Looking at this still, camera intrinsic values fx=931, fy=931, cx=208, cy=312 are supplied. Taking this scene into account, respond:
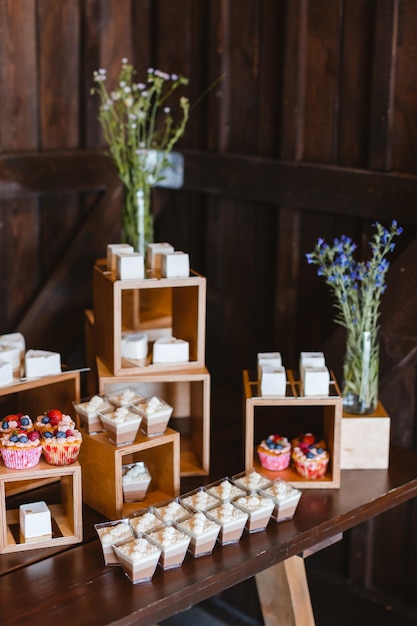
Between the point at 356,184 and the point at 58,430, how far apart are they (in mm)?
1210

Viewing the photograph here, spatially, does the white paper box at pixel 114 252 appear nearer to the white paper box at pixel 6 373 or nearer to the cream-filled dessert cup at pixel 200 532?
the white paper box at pixel 6 373

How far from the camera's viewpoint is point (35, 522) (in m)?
2.07

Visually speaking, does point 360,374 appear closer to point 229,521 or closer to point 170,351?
point 170,351

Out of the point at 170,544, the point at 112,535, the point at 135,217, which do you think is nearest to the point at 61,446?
the point at 112,535

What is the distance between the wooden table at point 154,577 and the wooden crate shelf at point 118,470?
6 centimetres

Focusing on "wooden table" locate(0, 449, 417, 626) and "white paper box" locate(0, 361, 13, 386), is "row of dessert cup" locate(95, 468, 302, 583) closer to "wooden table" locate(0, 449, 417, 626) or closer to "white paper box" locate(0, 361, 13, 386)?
"wooden table" locate(0, 449, 417, 626)

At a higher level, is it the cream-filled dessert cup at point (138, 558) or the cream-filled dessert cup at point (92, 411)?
the cream-filled dessert cup at point (92, 411)

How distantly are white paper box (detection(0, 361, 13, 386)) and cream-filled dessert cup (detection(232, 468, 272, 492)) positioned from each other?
0.59 m

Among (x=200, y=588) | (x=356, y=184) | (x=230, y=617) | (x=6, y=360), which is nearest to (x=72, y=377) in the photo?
(x=6, y=360)

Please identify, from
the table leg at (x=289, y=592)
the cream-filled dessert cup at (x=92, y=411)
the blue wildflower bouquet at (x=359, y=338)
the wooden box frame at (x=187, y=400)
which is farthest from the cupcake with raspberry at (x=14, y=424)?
the blue wildflower bouquet at (x=359, y=338)

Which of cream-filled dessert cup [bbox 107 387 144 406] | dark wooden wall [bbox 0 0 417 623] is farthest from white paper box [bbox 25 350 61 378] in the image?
dark wooden wall [bbox 0 0 417 623]

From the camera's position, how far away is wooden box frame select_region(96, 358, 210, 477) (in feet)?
7.75

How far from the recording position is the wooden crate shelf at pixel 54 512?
2.02 m

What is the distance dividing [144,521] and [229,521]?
0.19 metres
